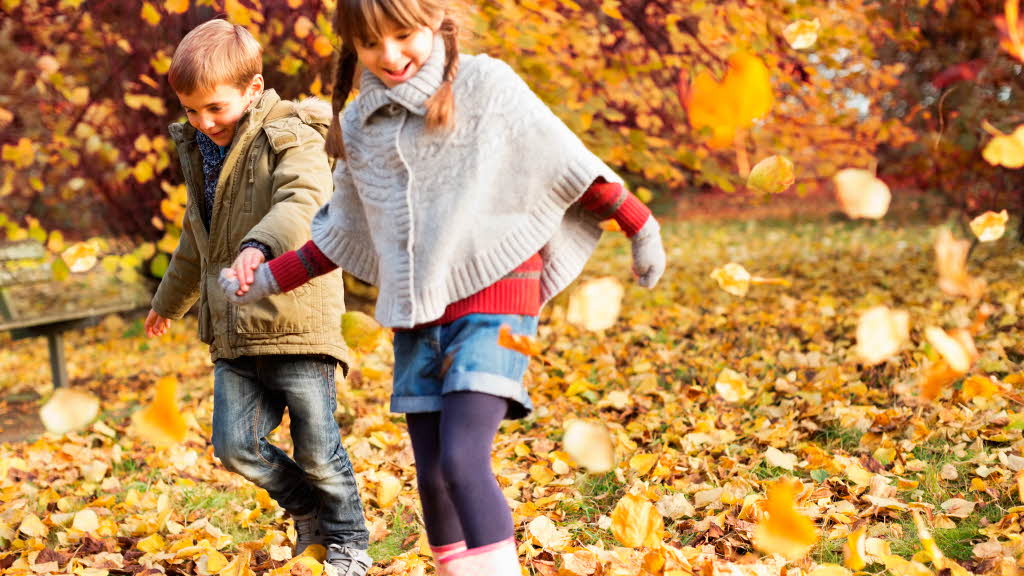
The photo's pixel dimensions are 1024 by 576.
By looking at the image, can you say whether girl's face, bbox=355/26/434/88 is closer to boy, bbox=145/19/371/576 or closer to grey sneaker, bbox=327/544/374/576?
boy, bbox=145/19/371/576

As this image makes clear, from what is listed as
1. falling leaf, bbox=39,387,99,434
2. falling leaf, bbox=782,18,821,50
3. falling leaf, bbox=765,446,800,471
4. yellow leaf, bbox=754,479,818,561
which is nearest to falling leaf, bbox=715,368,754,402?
falling leaf, bbox=765,446,800,471

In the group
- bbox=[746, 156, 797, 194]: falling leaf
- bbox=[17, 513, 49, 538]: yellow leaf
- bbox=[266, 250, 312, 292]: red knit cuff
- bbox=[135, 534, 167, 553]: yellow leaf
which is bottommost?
bbox=[17, 513, 49, 538]: yellow leaf

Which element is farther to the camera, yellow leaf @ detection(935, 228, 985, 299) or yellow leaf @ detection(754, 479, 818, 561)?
yellow leaf @ detection(935, 228, 985, 299)

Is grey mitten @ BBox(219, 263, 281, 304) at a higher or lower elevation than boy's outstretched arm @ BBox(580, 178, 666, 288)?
lower

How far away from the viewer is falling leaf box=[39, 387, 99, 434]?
4.99 meters

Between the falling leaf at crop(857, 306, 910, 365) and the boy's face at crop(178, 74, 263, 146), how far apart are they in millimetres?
2904

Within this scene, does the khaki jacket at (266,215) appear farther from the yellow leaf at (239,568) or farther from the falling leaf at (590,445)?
the falling leaf at (590,445)

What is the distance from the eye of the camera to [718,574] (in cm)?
212

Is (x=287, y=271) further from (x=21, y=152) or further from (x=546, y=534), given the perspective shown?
(x=21, y=152)

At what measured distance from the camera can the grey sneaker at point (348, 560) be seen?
250 centimetres

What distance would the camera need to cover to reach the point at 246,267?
2.09 meters

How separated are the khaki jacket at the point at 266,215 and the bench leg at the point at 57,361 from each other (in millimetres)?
3636

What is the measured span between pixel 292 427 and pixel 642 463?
1.19 m

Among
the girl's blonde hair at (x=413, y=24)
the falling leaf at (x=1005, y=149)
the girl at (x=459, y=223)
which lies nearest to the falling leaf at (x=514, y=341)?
the girl at (x=459, y=223)
